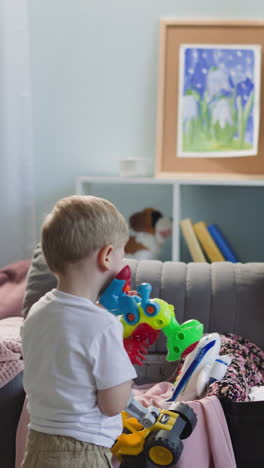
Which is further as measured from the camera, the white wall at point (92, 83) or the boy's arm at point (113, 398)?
the white wall at point (92, 83)

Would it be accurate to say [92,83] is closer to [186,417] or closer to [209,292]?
[209,292]

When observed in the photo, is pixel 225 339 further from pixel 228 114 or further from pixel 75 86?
pixel 75 86

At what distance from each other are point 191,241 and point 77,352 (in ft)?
5.49

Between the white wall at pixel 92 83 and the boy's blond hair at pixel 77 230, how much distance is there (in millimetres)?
1822

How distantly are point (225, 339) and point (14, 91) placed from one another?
5.13 ft

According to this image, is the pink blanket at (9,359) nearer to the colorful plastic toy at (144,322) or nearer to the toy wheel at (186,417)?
the colorful plastic toy at (144,322)

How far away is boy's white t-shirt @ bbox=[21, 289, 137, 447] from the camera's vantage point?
109cm

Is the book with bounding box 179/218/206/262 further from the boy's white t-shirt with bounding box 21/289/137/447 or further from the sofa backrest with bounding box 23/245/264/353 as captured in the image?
the boy's white t-shirt with bounding box 21/289/137/447

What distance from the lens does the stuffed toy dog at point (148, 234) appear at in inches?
110

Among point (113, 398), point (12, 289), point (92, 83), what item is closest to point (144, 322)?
point (113, 398)

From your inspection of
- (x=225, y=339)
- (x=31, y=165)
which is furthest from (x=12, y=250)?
(x=225, y=339)

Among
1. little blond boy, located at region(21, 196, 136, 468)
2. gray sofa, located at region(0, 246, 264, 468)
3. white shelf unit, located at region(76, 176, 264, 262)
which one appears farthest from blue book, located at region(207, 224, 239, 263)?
little blond boy, located at region(21, 196, 136, 468)

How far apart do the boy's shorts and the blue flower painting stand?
72.5 inches

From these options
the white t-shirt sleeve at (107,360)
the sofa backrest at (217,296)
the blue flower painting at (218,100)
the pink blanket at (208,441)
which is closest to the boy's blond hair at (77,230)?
the white t-shirt sleeve at (107,360)
